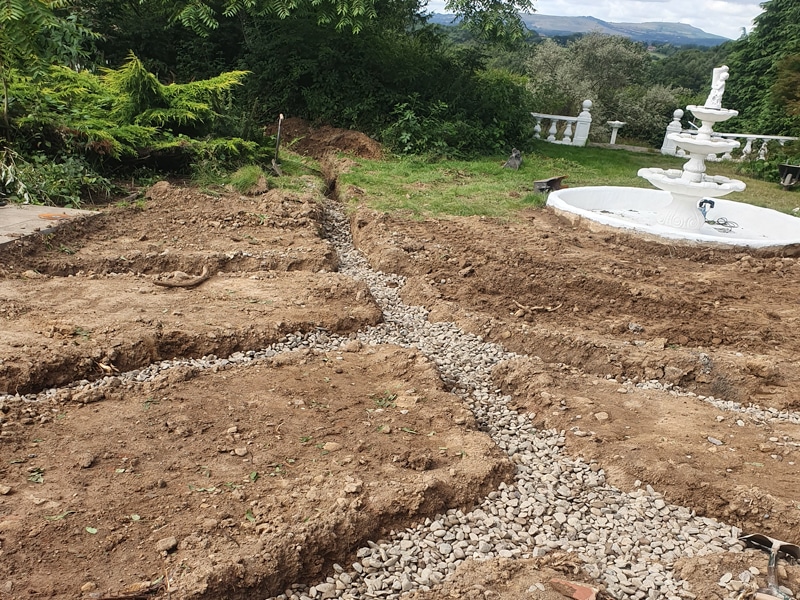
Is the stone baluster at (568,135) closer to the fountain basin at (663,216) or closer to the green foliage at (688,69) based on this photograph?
the fountain basin at (663,216)

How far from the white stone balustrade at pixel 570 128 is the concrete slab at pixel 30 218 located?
10.9 metres

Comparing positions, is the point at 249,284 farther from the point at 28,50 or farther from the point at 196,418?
Answer: the point at 28,50

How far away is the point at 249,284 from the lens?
5.18 metres

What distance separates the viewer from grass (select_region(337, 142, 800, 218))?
8.09 meters

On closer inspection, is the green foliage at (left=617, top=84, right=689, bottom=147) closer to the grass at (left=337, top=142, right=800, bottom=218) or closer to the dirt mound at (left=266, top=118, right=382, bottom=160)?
the grass at (left=337, top=142, right=800, bottom=218)

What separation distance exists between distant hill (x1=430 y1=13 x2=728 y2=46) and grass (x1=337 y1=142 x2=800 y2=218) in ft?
10.3

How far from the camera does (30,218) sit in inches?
228

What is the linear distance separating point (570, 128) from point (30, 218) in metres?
12.2

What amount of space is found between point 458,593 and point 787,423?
2761 millimetres

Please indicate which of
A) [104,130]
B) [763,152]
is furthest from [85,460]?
[763,152]

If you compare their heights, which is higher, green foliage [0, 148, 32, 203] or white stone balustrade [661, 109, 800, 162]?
white stone balustrade [661, 109, 800, 162]

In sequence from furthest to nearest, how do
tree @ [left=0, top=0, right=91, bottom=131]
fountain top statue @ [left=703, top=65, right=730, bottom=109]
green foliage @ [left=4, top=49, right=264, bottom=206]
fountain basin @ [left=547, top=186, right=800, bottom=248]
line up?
fountain top statue @ [left=703, top=65, right=730, bottom=109] < fountain basin @ [left=547, top=186, right=800, bottom=248] < green foliage @ [left=4, top=49, right=264, bottom=206] < tree @ [left=0, top=0, right=91, bottom=131]

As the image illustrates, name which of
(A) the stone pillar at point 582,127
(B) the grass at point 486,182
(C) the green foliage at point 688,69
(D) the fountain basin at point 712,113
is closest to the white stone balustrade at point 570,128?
(A) the stone pillar at point 582,127

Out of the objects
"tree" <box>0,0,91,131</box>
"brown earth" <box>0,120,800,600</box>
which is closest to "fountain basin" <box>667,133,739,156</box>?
"brown earth" <box>0,120,800,600</box>
